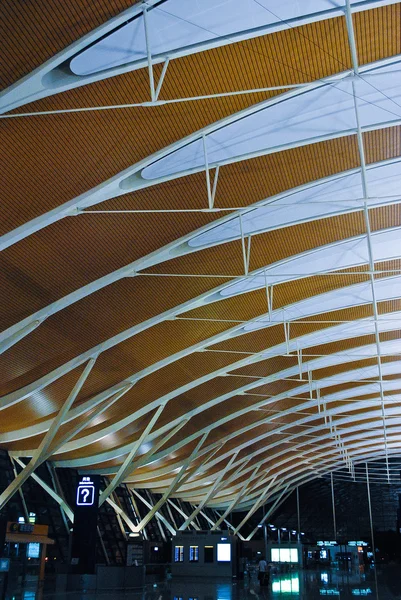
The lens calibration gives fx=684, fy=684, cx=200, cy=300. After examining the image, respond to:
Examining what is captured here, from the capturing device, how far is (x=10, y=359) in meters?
29.2

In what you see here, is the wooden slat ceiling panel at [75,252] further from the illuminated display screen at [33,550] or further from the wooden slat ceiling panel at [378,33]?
the illuminated display screen at [33,550]

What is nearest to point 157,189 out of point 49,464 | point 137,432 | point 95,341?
point 95,341

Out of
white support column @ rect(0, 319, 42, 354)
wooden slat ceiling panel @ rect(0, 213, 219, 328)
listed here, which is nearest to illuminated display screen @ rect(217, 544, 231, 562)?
white support column @ rect(0, 319, 42, 354)

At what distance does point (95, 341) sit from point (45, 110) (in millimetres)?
14698

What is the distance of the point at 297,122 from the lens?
66.4ft

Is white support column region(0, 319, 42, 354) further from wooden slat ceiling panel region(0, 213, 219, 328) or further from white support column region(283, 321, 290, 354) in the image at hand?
white support column region(283, 321, 290, 354)

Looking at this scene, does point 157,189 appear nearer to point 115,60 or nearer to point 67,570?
point 115,60

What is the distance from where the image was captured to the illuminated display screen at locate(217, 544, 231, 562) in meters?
47.1

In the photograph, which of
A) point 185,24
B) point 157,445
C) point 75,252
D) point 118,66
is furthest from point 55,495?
point 185,24

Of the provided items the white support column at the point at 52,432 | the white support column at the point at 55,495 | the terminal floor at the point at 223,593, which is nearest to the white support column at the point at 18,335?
the white support column at the point at 52,432

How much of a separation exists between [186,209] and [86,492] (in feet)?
55.9

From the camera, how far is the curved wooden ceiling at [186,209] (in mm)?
16750

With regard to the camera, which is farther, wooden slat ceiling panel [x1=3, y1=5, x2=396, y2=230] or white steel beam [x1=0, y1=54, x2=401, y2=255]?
white steel beam [x1=0, y1=54, x2=401, y2=255]

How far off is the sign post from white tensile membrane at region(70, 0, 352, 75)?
22.5 m
